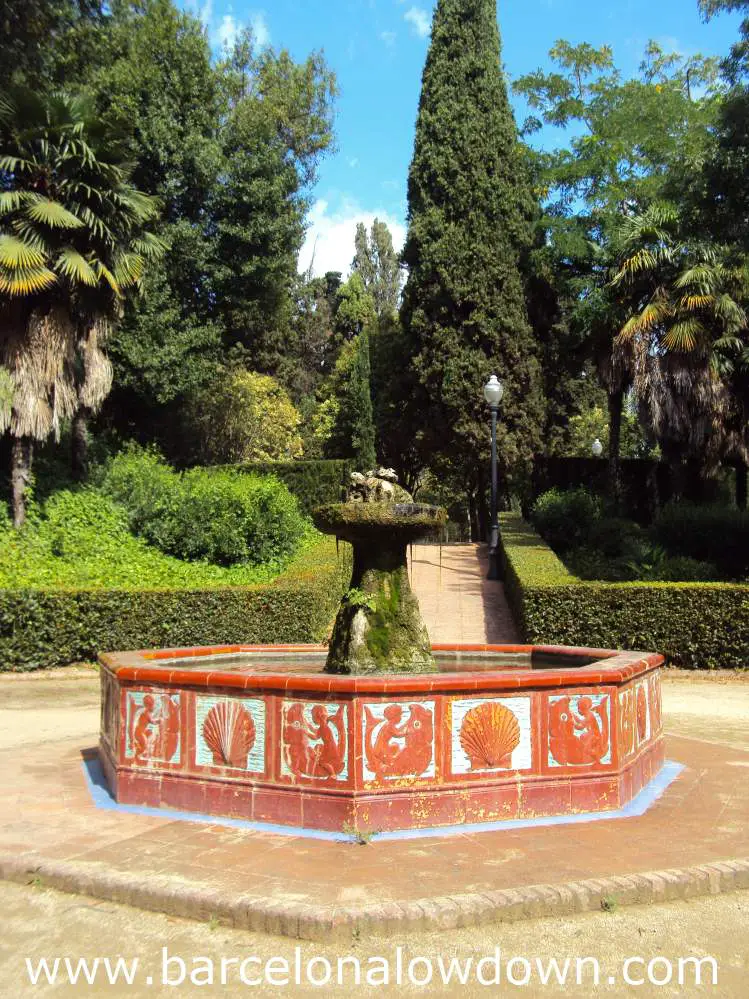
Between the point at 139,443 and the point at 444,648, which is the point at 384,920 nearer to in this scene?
the point at 444,648

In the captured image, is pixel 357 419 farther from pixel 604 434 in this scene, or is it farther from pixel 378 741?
pixel 378 741

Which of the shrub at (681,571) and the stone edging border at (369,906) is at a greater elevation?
the shrub at (681,571)

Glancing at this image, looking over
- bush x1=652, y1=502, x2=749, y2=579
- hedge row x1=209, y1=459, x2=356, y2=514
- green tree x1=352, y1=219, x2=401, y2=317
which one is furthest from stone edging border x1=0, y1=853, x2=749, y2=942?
green tree x1=352, y1=219, x2=401, y2=317

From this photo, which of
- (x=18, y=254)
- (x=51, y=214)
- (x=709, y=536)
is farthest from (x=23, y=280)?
(x=709, y=536)

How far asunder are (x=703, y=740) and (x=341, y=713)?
4.76 m

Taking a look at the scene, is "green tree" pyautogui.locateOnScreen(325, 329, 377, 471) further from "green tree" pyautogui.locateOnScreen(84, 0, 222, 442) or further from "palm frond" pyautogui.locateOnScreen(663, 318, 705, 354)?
"palm frond" pyautogui.locateOnScreen(663, 318, 705, 354)

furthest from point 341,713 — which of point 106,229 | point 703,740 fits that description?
point 106,229

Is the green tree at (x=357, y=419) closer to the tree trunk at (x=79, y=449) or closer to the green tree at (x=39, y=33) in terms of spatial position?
the tree trunk at (x=79, y=449)

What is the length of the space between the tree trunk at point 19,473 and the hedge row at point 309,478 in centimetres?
1055

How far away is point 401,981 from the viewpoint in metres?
3.45

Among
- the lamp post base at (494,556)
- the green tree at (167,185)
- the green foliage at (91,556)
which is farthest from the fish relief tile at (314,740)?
the green tree at (167,185)

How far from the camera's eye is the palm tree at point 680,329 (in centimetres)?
1969

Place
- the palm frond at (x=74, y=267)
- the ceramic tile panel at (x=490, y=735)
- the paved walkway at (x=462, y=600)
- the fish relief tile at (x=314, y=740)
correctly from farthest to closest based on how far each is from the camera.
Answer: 1. the palm frond at (x=74, y=267)
2. the paved walkway at (x=462, y=600)
3. the ceramic tile panel at (x=490, y=735)
4. the fish relief tile at (x=314, y=740)

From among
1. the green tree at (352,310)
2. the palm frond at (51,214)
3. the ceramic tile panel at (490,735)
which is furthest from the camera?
the green tree at (352,310)
